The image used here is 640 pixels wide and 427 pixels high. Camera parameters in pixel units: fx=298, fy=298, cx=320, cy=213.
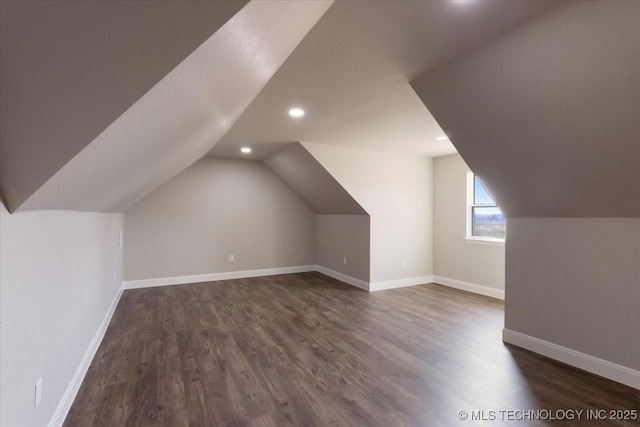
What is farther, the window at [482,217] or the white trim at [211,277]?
the white trim at [211,277]

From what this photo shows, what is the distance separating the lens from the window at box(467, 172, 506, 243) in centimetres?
445

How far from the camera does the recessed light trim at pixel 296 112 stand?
9.53ft

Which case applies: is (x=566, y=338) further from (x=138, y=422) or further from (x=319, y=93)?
(x=138, y=422)

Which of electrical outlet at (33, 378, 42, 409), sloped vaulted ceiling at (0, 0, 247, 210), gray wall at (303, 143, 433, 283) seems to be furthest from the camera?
gray wall at (303, 143, 433, 283)

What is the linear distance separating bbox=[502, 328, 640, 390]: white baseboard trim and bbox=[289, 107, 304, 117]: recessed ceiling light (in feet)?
9.68

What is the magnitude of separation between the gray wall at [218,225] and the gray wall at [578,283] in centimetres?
411

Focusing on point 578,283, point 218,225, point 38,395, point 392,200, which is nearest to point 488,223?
point 392,200

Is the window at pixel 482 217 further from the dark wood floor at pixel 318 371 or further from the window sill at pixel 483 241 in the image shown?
the dark wood floor at pixel 318 371

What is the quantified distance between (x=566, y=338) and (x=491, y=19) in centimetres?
255

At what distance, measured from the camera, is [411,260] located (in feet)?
16.9

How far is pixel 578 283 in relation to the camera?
8.00 ft

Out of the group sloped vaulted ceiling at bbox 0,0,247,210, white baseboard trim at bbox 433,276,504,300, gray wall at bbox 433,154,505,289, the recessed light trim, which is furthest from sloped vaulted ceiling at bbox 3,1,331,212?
white baseboard trim at bbox 433,276,504,300

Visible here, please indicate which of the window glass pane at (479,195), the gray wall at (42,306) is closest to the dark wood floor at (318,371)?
the gray wall at (42,306)

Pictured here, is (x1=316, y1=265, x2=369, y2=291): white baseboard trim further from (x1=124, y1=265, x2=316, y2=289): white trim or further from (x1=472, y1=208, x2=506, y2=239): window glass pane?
(x1=472, y1=208, x2=506, y2=239): window glass pane
